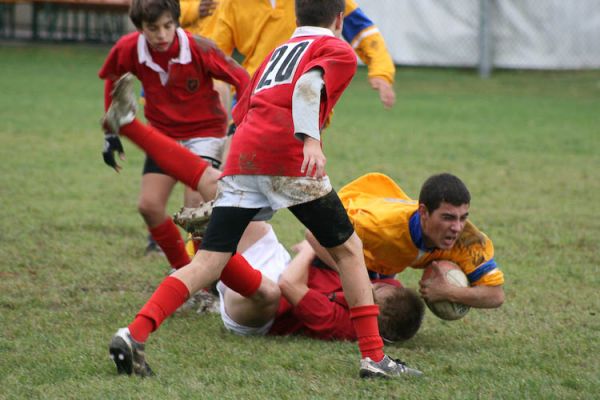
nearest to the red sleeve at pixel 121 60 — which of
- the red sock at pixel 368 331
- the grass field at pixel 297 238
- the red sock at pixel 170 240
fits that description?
the red sock at pixel 170 240

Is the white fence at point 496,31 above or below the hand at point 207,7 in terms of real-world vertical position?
below

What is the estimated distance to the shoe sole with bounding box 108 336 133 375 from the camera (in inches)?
137

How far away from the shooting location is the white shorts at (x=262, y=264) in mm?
4422


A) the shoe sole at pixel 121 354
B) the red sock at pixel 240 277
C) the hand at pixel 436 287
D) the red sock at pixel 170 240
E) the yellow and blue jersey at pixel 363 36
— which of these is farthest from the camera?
the yellow and blue jersey at pixel 363 36

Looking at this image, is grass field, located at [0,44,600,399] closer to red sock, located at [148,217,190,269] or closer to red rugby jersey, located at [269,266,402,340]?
red rugby jersey, located at [269,266,402,340]

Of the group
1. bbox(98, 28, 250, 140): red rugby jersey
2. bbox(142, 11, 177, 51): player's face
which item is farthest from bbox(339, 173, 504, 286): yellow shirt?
bbox(142, 11, 177, 51): player's face

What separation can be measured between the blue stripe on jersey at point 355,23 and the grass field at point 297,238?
1.42 m

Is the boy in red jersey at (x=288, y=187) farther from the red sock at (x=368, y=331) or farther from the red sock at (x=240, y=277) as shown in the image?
the red sock at (x=240, y=277)

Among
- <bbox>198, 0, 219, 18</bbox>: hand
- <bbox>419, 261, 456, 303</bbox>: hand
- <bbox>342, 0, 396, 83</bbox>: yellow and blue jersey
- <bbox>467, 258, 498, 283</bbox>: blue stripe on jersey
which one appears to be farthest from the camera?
<bbox>198, 0, 219, 18</bbox>: hand

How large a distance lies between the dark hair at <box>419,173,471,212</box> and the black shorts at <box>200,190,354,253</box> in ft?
1.93

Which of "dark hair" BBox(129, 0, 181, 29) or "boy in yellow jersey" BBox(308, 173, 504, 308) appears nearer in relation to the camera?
"boy in yellow jersey" BBox(308, 173, 504, 308)

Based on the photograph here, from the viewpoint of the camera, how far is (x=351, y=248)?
3.74 m

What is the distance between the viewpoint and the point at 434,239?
4.27 meters

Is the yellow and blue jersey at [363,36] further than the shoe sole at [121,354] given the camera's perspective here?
Yes
